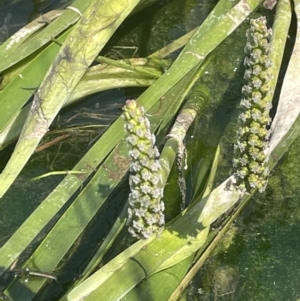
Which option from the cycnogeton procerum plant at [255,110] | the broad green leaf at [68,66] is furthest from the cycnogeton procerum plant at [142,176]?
the broad green leaf at [68,66]

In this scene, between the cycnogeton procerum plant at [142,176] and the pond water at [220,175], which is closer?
the cycnogeton procerum plant at [142,176]

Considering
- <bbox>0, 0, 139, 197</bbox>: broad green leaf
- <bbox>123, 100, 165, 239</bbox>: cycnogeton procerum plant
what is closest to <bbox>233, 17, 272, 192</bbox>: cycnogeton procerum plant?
<bbox>123, 100, 165, 239</bbox>: cycnogeton procerum plant

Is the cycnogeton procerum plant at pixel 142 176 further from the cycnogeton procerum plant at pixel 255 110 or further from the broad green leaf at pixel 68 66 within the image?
the broad green leaf at pixel 68 66

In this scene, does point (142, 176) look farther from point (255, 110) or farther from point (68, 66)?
point (68, 66)

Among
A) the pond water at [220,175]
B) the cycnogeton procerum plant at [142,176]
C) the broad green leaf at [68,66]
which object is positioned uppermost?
the broad green leaf at [68,66]

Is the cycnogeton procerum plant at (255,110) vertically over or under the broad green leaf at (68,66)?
under

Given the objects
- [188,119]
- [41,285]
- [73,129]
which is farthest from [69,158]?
[41,285]

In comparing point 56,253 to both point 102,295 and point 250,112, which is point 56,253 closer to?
point 102,295
